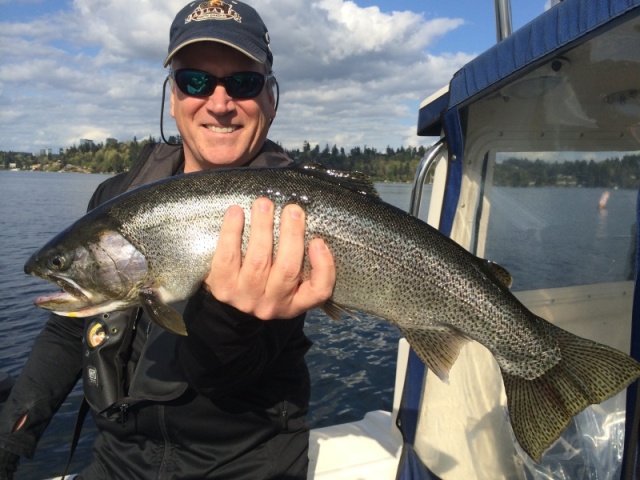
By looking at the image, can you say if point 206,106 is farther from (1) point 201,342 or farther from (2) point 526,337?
(2) point 526,337

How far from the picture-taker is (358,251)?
2707 mm

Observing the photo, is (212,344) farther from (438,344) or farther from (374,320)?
(374,320)

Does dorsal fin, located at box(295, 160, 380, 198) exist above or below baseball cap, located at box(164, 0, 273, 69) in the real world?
below

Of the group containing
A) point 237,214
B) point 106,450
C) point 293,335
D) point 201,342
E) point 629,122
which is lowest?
point 106,450

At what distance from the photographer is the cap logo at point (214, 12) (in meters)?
3.54

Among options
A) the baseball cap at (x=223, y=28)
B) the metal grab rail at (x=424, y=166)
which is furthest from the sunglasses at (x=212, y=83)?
the metal grab rail at (x=424, y=166)

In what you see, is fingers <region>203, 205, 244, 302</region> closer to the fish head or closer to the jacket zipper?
the fish head

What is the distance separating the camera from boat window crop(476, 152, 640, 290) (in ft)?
13.0

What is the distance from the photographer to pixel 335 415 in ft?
32.7

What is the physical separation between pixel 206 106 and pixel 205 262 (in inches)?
54.6

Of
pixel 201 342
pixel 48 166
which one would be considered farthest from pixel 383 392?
pixel 48 166

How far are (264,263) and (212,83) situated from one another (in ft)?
5.45

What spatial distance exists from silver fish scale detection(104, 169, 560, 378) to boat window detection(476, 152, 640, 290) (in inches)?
66.9

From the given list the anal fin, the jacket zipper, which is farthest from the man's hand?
the jacket zipper
